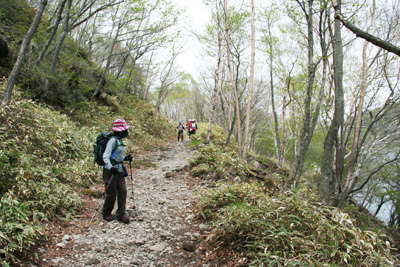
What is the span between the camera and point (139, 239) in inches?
147

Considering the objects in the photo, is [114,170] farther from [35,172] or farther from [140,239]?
[35,172]

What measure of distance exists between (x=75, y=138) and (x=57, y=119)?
115 cm

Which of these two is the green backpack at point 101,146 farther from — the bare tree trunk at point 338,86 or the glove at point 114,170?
the bare tree trunk at point 338,86

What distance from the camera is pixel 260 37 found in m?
13.8

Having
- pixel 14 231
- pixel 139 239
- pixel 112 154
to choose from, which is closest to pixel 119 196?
pixel 112 154

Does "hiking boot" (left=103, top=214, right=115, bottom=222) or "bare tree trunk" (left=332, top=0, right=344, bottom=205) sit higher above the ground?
"bare tree trunk" (left=332, top=0, right=344, bottom=205)

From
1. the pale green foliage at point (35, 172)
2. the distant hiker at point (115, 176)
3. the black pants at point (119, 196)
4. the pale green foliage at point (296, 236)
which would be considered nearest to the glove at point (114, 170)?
the distant hiker at point (115, 176)

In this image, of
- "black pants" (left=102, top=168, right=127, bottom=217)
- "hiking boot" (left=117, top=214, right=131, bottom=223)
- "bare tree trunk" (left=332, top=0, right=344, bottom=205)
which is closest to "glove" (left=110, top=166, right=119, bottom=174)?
"black pants" (left=102, top=168, right=127, bottom=217)

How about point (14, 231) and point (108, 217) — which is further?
point (108, 217)

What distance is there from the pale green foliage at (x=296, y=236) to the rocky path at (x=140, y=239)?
59cm

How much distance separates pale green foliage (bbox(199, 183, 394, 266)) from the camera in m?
2.48

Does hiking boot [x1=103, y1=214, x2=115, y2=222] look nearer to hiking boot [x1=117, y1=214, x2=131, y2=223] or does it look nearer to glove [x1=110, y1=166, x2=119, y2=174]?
hiking boot [x1=117, y1=214, x2=131, y2=223]

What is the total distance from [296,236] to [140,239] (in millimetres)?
2423

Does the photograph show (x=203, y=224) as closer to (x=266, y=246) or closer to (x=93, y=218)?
(x=266, y=246)
